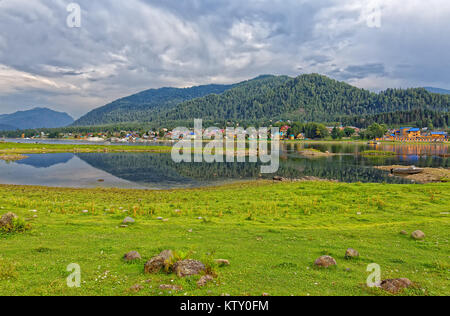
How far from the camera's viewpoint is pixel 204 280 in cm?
812

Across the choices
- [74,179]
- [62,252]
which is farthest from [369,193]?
[74,179]

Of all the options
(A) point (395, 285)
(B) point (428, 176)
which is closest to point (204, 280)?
(A) point (395, 285)

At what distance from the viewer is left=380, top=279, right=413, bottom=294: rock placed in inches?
298

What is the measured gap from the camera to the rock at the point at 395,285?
24.9 ft

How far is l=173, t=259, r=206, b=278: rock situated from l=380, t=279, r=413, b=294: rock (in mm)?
5702

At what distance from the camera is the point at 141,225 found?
16.7m

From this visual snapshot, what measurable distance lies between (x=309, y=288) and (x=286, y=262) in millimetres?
2182

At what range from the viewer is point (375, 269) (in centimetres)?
957
